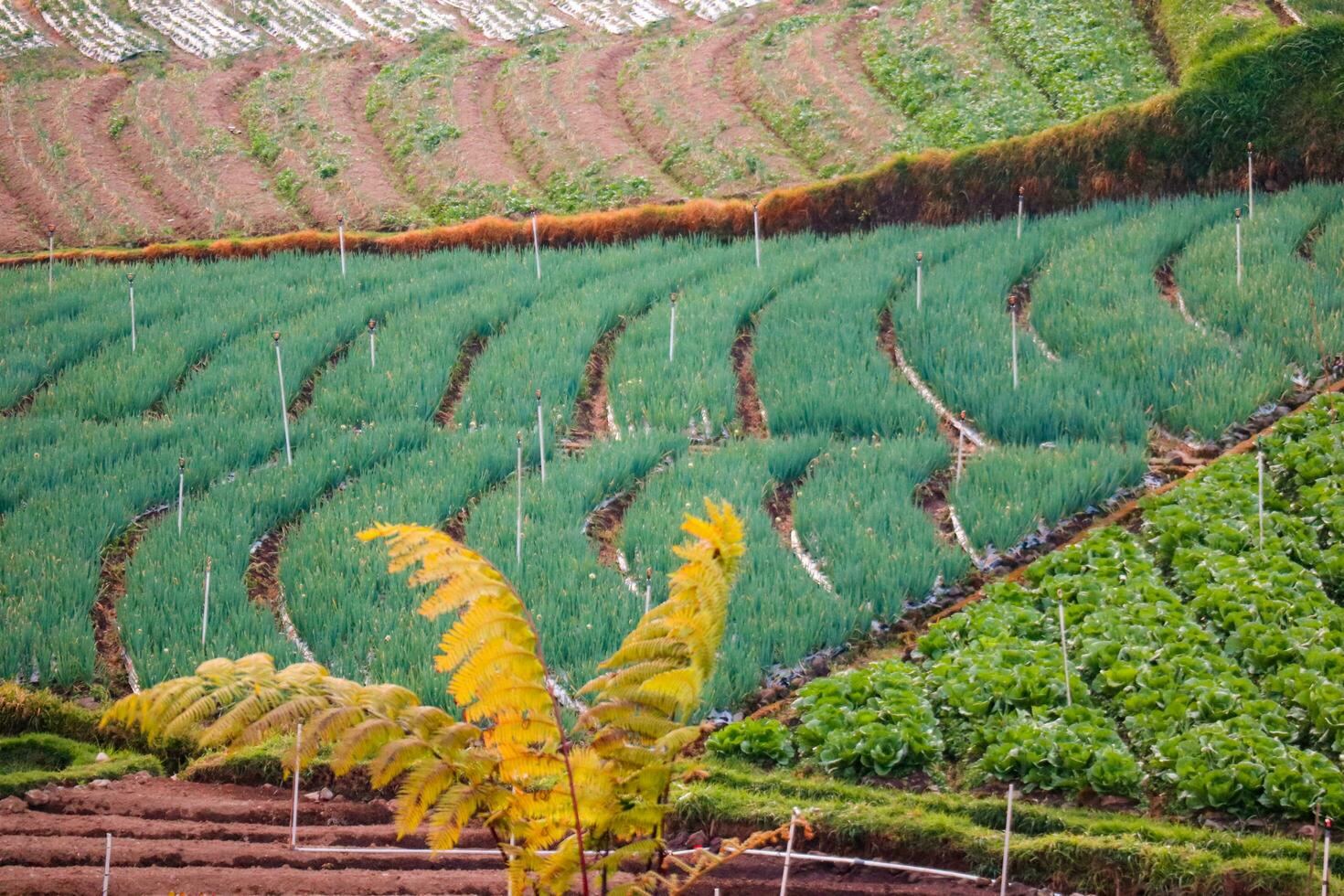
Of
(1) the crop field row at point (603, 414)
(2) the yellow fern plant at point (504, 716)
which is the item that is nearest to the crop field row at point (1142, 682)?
(1) the crop field row at point (603, 414)

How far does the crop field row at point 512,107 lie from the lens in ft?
39.1

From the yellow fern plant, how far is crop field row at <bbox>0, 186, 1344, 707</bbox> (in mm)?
1709

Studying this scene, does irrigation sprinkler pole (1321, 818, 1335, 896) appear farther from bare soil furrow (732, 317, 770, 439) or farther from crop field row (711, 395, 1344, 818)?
bare soil furrow (732, 317, 770, 439)

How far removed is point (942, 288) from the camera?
29.8 feet

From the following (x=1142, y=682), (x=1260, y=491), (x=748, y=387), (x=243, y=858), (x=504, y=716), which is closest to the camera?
(x=504, y=716)

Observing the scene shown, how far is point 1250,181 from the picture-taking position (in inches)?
369

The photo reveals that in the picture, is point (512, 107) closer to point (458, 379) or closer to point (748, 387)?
point (458, 379)

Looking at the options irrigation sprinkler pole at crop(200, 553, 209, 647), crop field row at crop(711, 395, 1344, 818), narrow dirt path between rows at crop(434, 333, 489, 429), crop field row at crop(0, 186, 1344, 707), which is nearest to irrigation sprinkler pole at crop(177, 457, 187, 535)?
crop field row at crop(0, 186, 1344, 707)

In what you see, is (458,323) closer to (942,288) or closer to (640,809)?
(942,288)

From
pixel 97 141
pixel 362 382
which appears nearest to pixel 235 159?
pixel 97 141

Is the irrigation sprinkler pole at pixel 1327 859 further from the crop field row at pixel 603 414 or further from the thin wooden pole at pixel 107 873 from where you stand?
the thin wooden pole at pixel 107 873

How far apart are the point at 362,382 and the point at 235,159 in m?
5.76

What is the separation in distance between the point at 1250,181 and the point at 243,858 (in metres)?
8.07

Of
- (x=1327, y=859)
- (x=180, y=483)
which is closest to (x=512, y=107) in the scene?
(x=180, y=483)
